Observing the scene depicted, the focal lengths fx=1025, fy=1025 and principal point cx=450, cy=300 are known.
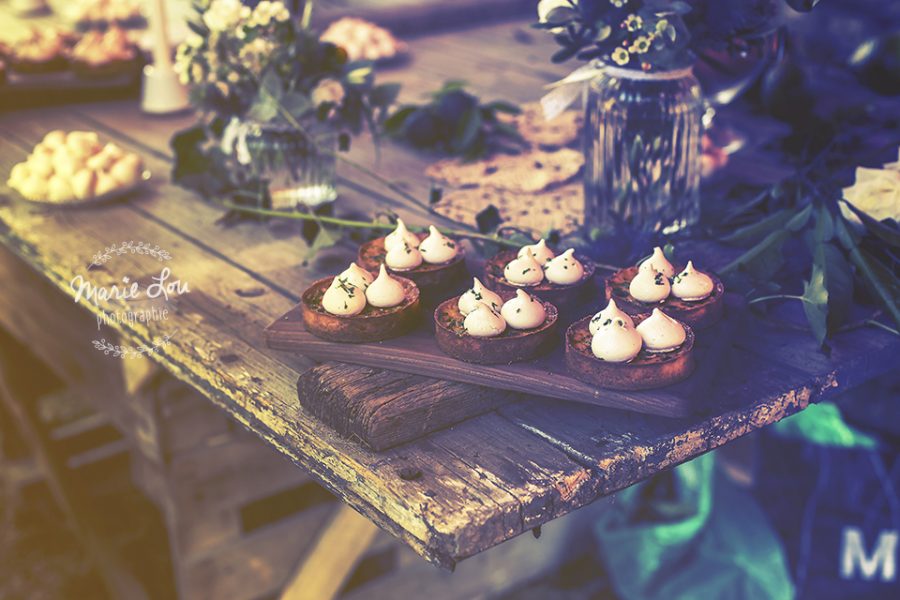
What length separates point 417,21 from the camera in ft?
9.70

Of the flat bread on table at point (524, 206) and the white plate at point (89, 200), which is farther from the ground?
the flat bread on table at point (524, 206)

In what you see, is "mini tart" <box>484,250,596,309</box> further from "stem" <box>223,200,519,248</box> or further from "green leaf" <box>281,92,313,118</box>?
"green leaf" <box>281,92,313,118</box>

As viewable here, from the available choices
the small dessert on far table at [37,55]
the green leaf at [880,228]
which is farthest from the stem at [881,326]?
the small dessert on far table at [37,55]

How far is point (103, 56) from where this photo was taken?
2256 millimetres

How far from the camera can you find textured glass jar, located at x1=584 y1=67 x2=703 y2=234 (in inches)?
56.7

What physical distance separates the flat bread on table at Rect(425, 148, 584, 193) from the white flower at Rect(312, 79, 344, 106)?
0.25 metres

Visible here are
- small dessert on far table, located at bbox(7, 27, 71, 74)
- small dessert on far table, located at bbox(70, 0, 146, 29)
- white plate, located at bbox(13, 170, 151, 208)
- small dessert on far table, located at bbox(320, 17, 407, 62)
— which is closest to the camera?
white plate, located at bbox(13, 170, 151, 208)

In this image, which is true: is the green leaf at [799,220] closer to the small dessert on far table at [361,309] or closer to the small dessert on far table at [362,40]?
the small dessert on far table at [361,309]

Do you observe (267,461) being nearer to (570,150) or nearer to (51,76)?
(570,150)

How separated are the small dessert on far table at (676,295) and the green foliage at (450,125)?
0.79m

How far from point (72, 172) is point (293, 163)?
37cm

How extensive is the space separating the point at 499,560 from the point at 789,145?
45.5 inches

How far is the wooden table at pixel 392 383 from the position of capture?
0.95 m

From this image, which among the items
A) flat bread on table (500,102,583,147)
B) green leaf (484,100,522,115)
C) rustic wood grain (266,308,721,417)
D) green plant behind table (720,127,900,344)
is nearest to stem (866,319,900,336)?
green plant behind table (720,127,900,344)
